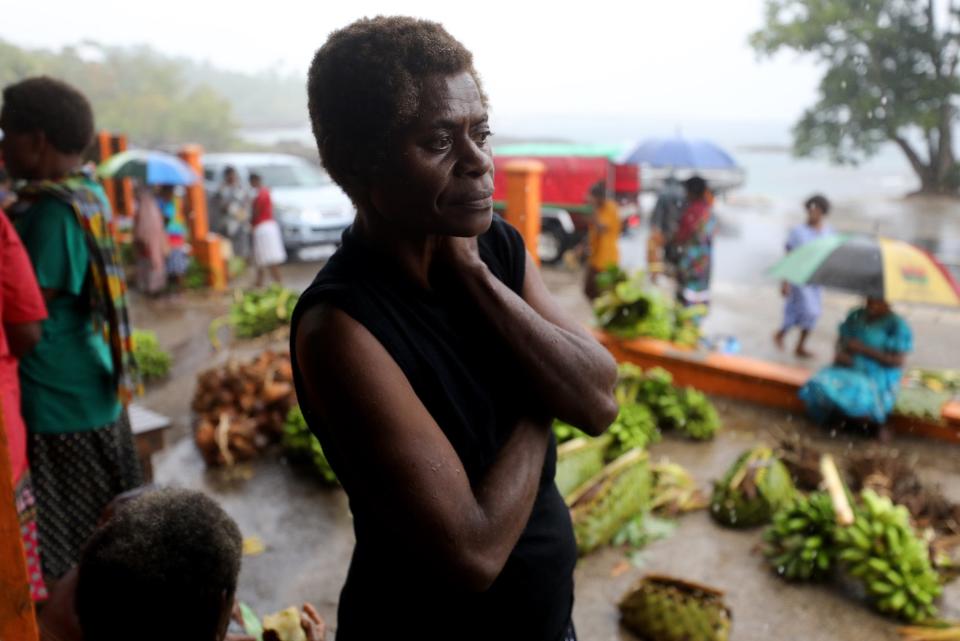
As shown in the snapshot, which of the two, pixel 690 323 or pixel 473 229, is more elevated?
pixel 473 229

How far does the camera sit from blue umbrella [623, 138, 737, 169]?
8297 millimetres

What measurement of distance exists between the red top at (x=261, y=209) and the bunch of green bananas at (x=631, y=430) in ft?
19.9

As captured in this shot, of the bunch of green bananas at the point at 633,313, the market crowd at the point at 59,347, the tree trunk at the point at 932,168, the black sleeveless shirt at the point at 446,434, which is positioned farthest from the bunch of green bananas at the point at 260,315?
the tree trunk at the point at 932,168

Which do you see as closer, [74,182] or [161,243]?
[74,182]

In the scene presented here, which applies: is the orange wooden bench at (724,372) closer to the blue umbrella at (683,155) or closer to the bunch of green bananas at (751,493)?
the bunch of green bananas at (751,493)

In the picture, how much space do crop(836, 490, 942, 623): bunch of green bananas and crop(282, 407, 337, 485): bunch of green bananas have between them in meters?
2.75

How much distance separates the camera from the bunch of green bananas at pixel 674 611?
9.60 ft

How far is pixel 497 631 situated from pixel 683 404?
411 centimetres

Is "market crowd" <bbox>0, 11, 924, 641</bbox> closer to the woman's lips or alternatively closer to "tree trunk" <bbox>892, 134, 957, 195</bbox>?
the woman's lips

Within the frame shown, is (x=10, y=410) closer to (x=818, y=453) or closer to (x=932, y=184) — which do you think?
(x=818, y=453)

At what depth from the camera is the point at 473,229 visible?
112 centimetres

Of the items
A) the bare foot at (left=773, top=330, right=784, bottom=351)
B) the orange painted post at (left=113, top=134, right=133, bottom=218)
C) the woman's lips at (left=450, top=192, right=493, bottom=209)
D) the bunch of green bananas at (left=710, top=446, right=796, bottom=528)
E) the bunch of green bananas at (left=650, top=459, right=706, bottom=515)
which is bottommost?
the bare foot at (left=773, top=330, right=784, bottom=351)

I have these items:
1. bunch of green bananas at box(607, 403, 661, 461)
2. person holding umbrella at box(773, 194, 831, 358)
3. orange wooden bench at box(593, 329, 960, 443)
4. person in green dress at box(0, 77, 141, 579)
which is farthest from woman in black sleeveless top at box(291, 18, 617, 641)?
person holding umbrella at box(773, 194, 831, 358)

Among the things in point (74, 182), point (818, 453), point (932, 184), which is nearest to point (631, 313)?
point (818, 453)
